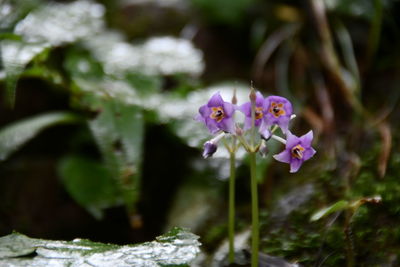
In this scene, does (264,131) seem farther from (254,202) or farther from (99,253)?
(99,253)

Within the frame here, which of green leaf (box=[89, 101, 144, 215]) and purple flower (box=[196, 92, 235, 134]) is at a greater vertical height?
green leaf (box=[89, 101, 144, 215])

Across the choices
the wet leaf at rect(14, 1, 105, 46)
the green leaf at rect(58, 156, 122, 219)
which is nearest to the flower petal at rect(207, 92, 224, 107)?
the green leaf at rect(58, 156, 122, 219)

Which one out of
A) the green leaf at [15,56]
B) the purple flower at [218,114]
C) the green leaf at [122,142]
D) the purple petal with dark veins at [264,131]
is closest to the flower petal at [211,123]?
the purple flower at [218,114]

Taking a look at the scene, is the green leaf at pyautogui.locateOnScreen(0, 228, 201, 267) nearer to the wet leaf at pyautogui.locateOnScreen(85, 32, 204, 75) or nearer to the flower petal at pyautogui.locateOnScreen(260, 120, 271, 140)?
the flower petal at pyautogui.locateOnScreen(260, 120, 271, 140)

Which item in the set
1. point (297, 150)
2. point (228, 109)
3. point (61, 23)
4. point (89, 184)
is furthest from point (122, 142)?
point (61, 23)

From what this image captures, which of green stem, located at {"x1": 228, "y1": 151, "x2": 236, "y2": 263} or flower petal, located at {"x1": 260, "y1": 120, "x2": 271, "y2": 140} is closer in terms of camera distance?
flower petal, located at {"x1": 260, "y1": 120, "x2": 271, "y2": 140}

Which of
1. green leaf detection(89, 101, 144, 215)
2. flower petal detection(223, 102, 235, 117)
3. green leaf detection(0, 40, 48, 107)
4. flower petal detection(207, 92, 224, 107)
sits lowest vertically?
flower petal detection(223, 102, 235, 117)

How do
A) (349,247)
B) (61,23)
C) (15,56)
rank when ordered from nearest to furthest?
(349,247), (15,56), (61,23)

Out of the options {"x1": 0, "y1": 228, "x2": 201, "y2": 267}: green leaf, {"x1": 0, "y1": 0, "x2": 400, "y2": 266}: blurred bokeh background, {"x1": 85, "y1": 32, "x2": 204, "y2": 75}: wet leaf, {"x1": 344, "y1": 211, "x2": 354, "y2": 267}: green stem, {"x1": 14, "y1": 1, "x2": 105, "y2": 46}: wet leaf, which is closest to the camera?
{"x1": 0, "y1": 228, "x2": 201, "y2": 267}: green leaf
